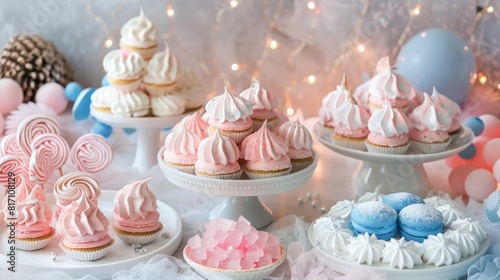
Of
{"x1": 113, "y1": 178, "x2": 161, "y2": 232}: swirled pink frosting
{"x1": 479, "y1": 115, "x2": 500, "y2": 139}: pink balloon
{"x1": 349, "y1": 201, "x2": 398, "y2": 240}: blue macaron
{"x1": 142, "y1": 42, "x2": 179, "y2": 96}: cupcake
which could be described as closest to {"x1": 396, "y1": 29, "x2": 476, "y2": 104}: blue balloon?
{"x1": 479, "y1": 115, "x2": 500, "y2": 139}: pink balloon

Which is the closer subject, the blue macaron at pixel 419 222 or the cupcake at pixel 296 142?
the blue macaron at pixel 419 222

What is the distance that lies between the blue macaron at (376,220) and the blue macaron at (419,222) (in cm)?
2

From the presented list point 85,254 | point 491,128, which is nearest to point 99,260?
point 85,254

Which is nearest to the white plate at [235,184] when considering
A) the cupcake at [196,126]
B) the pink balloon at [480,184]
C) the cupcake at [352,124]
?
the cupcake at [196,126]

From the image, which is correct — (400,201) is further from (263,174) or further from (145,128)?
(145,128)

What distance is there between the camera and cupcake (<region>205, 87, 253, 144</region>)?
1710mm

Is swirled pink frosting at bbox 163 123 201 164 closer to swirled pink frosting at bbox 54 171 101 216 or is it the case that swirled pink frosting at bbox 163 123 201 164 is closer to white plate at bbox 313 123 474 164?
swirled pink frosting at bbox 54 171 101 216

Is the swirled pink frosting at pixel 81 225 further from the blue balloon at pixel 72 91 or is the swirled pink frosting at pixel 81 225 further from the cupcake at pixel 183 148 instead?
the blue balloon at pixel 72 91

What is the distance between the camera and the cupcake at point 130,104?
6.79ft

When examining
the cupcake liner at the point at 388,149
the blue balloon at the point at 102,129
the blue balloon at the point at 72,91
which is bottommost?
the blue balloon at the point at 102,129

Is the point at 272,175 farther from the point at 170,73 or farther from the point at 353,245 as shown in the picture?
the point at 170,73

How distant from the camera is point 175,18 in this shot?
2723 millimetres

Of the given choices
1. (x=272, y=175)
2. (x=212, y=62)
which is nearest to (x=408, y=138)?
(x=272, y=175)

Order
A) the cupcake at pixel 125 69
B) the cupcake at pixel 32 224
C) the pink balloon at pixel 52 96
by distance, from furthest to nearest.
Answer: the pink balloon at pixel 52 96 → the cupcake at pixel 125 69 → the cupcake at pixel 32 224
